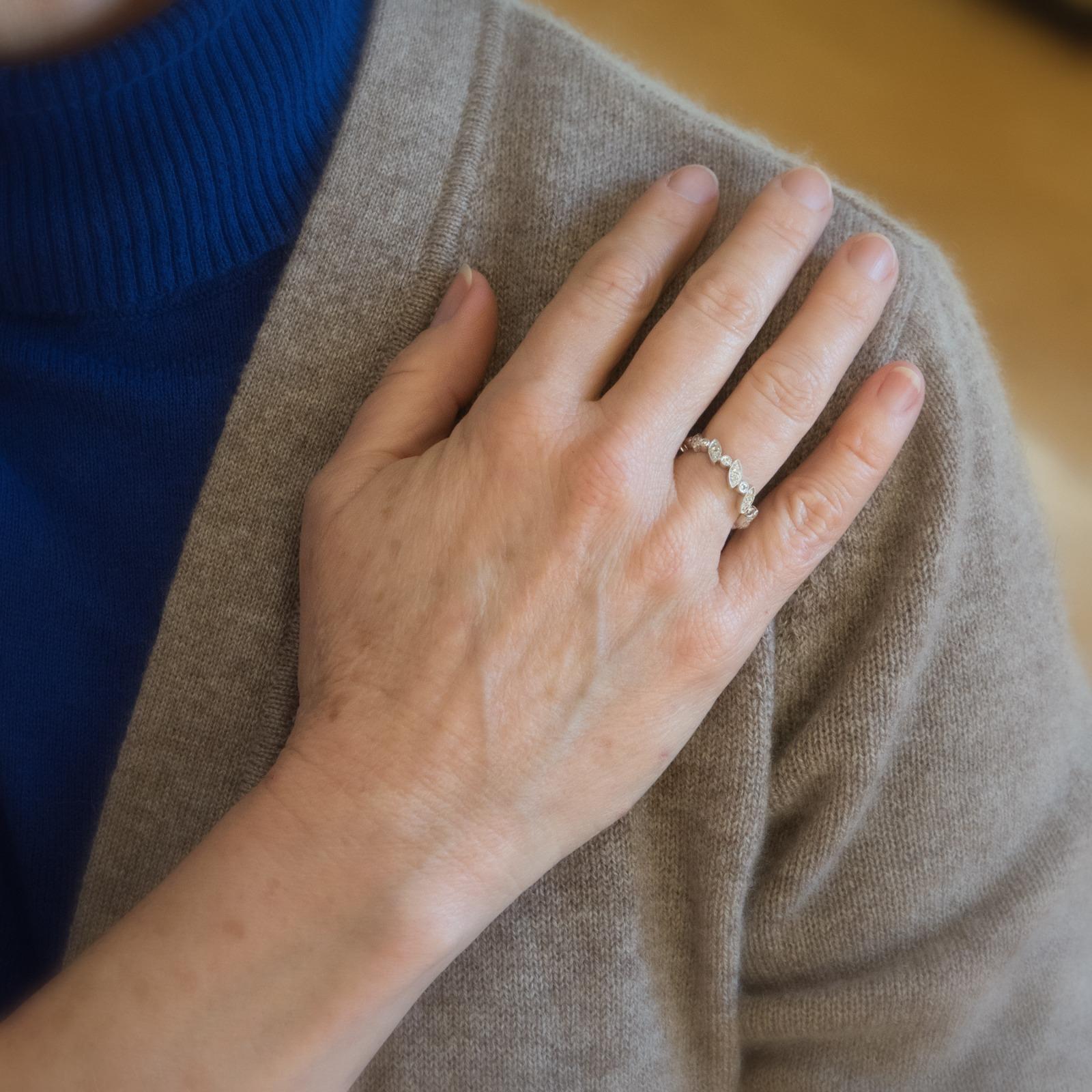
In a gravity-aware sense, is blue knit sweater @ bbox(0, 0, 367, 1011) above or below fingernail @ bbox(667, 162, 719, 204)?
below

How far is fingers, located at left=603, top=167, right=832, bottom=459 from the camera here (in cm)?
53

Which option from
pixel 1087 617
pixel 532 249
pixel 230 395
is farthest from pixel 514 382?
pixel 1087 617

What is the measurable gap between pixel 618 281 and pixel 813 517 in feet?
0.54

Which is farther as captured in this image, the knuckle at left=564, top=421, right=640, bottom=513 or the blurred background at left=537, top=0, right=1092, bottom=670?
the blurred background at left=537, top=0, right=1092, bottom=670

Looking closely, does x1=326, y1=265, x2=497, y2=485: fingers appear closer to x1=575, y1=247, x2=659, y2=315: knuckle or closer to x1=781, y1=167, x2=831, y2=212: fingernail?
x1=575, y1=247, x2=659, y2=315: knuckle

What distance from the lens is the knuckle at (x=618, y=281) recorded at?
1.78 feet

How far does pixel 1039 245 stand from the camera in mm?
1373

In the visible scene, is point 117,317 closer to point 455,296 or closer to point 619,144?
point 455,296

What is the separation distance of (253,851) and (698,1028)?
318 mm

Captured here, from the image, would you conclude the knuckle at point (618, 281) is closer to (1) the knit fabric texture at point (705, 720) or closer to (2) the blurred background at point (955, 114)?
(1) the knit fabric texture at point (705, 720)

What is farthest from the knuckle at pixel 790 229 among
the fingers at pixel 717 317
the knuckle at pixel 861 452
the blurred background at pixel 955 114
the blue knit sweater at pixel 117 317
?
the blurred background at pixel 955 114

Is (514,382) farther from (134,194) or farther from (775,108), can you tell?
(775,108)

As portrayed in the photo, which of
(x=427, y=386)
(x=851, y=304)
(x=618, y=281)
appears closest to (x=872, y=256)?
(x=851, y=304)

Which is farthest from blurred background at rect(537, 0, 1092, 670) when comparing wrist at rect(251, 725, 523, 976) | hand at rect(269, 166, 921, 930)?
wrist at rect(251, 725, 523, 976)
